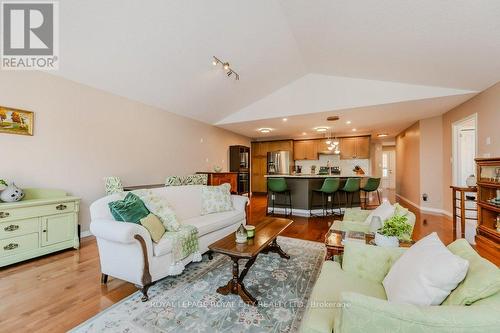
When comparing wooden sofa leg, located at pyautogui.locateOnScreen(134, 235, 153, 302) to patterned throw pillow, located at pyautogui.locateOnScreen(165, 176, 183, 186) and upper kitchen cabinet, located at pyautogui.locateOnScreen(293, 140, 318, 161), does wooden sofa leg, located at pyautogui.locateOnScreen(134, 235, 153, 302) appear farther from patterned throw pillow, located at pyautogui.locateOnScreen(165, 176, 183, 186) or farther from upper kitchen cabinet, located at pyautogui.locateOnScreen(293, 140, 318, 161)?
upper kitchen cabinet, located at pyautogui.locateOnScreen(293, 140, 318, 161)

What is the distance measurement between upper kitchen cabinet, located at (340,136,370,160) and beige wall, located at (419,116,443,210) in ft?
6.09

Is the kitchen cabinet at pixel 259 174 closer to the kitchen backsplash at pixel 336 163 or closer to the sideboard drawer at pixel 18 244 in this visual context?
the kitchen backsplash at pixel 336 163

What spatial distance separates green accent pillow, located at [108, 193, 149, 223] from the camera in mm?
2096

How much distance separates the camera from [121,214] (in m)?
2.09

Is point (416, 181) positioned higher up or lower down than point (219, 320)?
higher up

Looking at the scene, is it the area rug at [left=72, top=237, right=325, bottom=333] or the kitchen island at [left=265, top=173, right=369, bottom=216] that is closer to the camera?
the area rug at [left=72, top=237, right=325, bottom=333]

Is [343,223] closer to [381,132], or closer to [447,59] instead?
[447,59]

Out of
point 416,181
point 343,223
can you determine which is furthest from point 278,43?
point 416,181

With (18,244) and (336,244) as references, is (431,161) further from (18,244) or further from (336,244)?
(18,244)

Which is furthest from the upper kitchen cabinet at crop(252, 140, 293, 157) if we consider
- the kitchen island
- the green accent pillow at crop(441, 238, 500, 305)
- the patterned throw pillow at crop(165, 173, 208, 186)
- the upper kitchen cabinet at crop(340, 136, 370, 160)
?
the green accent pillow at crop(441, 238, 500, 305)

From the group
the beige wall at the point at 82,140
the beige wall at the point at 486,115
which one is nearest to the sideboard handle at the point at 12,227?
the beige wall at the point at 82,140

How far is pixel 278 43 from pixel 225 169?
458 centimetres

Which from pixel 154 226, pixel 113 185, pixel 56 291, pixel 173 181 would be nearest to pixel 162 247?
pixel 154 226

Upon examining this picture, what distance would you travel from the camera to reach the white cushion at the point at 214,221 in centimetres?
270
